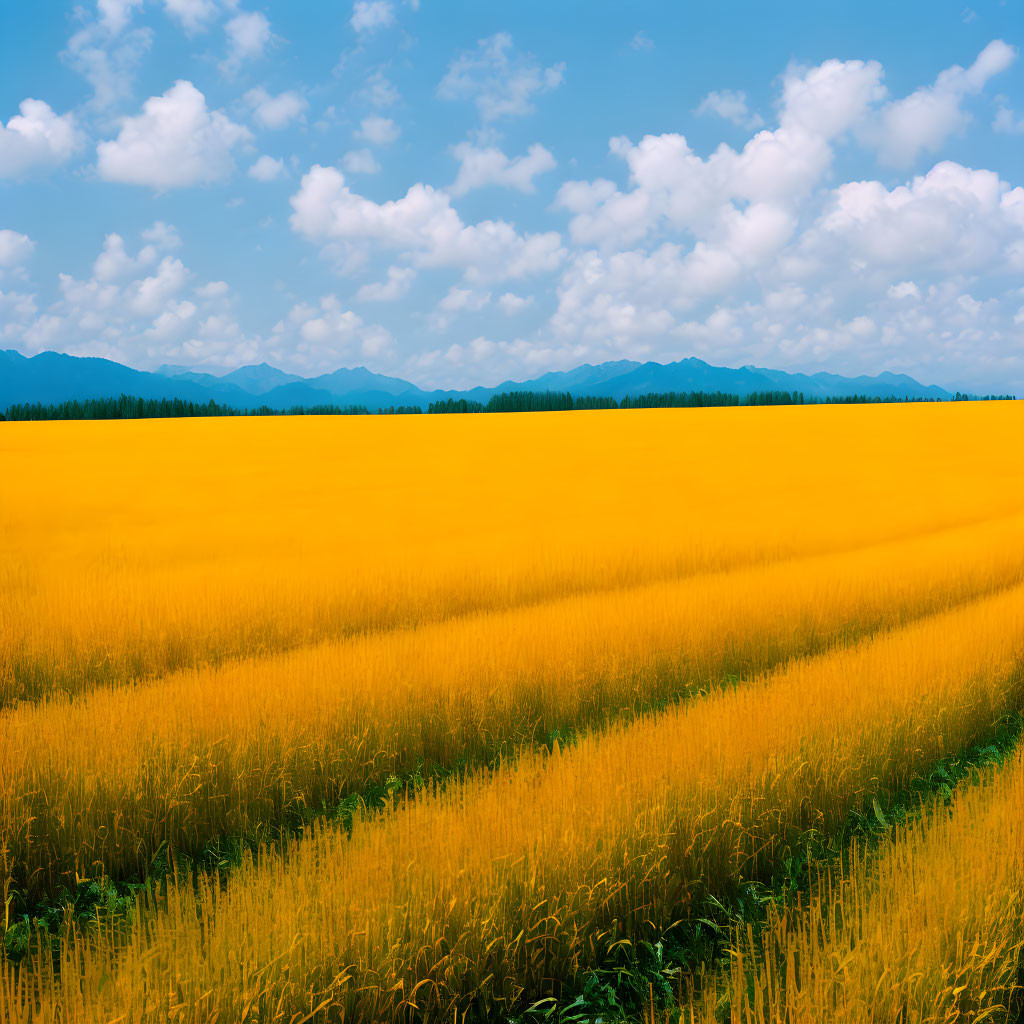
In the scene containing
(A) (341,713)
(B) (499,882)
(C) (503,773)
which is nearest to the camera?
(B) (499,882)

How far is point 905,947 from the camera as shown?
2916 millimetres

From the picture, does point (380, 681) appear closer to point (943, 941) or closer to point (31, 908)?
point (31, 908)

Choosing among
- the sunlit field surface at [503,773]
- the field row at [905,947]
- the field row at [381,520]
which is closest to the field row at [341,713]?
the sunlit field surface at [503,773]

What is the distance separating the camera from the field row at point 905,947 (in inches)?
103

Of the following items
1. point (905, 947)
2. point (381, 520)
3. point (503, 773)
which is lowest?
point (905, 947)

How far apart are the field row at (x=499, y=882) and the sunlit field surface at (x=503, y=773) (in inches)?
0.8

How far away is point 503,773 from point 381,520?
995 centimetres

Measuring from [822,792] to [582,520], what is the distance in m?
9.84

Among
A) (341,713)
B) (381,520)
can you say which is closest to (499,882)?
(341,713)

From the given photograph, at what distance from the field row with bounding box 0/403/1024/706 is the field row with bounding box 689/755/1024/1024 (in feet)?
20.4

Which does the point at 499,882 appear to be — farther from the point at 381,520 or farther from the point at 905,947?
the point at 381,520

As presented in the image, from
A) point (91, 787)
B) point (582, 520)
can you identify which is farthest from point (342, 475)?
point (91, 787)

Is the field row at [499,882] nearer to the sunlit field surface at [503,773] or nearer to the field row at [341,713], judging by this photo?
the sunlit field surface at [503,773]

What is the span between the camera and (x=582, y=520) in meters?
14.2
